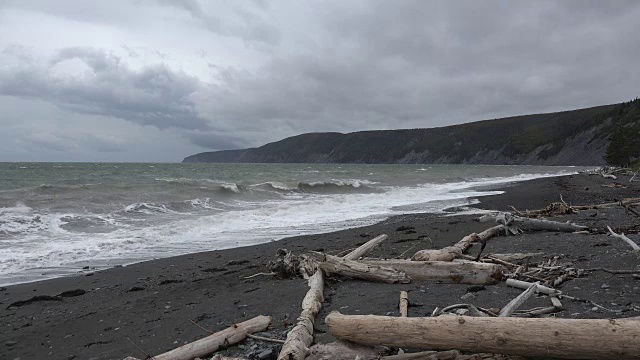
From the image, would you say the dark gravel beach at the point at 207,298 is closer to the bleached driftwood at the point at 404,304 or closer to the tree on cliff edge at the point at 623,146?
the bleached driftwood at the point at 404,304

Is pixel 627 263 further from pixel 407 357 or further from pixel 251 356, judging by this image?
pixel 251 356

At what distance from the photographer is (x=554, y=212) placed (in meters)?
12.4

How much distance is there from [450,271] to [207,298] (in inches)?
141

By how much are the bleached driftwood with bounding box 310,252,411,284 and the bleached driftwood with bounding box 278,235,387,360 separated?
18 cm

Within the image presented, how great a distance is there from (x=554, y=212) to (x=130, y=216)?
14.4 m

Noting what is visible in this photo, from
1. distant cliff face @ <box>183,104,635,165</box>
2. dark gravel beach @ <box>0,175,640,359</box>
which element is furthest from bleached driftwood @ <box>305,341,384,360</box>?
distant cliff face @ <box>183,104,635,165</box>

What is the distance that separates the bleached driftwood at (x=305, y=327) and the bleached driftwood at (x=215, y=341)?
443mm

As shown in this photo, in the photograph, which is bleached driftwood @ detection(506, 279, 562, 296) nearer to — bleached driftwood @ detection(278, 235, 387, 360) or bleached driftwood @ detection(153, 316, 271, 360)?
bleached driftwood @ detection(278, 235, 387, 360)

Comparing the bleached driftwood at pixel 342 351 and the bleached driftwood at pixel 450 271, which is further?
the bleached driftwood at pixel 450 271

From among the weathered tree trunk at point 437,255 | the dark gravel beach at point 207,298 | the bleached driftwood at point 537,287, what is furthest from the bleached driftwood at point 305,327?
the bleached driftwood at point 537,287

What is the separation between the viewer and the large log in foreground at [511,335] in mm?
3062

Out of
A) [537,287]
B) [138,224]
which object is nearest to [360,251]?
[537,287]

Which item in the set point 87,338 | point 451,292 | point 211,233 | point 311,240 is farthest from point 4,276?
point 451,292

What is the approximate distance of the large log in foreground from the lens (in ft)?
10.0
